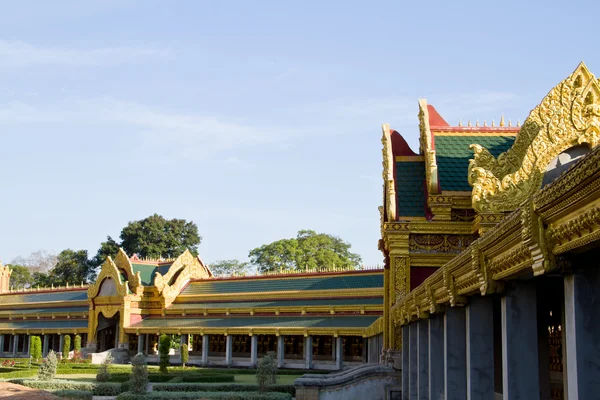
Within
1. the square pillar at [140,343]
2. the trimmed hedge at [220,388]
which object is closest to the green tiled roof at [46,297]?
the square pillar at [140,343]

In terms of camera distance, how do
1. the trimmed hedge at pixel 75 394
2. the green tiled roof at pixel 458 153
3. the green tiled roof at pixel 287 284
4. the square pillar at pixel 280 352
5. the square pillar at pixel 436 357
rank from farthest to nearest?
the square pillar at pixel 280 352 < the green tiled roof at pixel 287 284 < the trimmed hedge at pixel 75 394 < the green tiled roof at pixel 458 153 < the square pillar at pixel 436 357

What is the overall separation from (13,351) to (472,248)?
2335 inches

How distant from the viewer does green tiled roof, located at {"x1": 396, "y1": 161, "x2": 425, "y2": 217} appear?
72.8 feet

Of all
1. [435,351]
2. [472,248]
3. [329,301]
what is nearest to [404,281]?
[435,351]

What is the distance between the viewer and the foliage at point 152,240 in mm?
90938

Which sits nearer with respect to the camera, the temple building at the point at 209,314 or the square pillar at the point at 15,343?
the temple building at the point at 209,314

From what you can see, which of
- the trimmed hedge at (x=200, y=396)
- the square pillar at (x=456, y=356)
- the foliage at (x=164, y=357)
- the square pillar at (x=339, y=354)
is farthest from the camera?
the square pillar at (x=339, y=354)

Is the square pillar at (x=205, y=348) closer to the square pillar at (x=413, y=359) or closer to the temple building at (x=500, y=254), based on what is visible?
the temple building at (x=500, y=254)

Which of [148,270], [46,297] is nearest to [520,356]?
[148,270]

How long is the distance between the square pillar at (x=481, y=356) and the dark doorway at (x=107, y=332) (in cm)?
4826

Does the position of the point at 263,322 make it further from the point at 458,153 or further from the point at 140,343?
the point at 458,153

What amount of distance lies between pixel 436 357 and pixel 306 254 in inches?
2973

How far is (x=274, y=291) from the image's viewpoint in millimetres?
46438

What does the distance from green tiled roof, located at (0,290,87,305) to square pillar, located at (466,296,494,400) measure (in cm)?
5333
